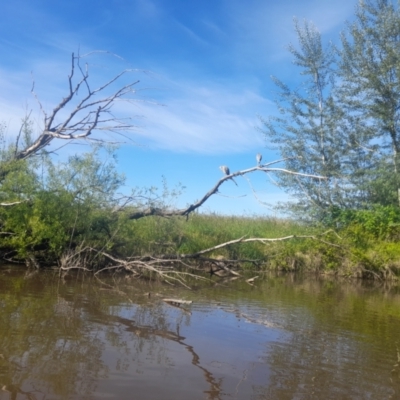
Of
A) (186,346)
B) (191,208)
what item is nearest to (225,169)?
(191,208)

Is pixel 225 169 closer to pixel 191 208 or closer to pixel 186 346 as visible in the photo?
pixel 191 208

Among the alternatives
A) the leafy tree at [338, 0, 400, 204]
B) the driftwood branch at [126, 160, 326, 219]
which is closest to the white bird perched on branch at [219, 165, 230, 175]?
the driftwood branch at [126, 160, 326, 219]

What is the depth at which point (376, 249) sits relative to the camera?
15805 mm

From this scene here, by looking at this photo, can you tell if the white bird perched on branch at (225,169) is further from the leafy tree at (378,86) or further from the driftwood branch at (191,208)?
the leafy tree at (378,86)

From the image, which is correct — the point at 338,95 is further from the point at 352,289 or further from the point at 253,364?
the point at 253,364

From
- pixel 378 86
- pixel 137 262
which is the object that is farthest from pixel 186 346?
pixel 378 86

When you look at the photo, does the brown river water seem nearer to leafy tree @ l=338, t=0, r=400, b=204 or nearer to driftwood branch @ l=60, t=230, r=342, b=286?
driftwood branch @ l=60, t=230, r=342, b=286

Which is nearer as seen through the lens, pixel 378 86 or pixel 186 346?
pixel 186 346

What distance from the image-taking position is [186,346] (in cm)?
502

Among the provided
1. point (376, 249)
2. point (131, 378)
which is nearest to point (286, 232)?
point (376, 249)

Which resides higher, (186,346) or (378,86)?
(378,86)

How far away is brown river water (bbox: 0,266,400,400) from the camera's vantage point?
3.77m

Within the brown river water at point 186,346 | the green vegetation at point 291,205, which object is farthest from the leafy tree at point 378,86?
the brown river water at point 186,346

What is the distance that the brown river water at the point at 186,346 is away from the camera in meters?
3.77
